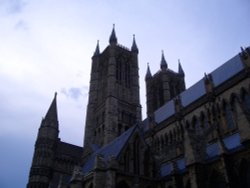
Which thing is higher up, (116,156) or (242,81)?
(242,81)

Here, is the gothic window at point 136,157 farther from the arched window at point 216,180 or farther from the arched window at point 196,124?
the arched window at point 196,124

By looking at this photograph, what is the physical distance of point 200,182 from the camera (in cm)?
2064

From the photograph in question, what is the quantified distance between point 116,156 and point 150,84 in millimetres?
33492

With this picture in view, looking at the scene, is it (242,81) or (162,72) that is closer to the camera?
(242,81)

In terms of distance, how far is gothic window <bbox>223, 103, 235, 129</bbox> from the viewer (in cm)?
2745

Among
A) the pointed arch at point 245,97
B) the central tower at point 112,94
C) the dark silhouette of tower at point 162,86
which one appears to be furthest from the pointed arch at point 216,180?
the dark silhouette of tower at point 162,86

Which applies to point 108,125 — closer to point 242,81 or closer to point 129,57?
point 129,57

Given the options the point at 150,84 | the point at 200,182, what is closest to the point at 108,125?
the point at 150,84

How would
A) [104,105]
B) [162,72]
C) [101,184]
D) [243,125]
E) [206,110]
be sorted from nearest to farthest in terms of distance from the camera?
[243,125] < [101,184] < [206,110] < [104,105] < [162,72]

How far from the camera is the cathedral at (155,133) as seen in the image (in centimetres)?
2122

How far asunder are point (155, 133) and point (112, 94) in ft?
47.4

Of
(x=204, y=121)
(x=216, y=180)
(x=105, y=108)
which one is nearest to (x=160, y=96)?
(x=105, y=108)

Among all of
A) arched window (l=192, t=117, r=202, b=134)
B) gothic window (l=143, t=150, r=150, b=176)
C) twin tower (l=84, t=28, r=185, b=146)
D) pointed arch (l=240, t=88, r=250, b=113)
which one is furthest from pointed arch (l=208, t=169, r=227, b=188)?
twin tower (l=84, t=28, r=185, b=146)

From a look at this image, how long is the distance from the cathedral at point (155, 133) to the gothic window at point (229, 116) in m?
0.09
